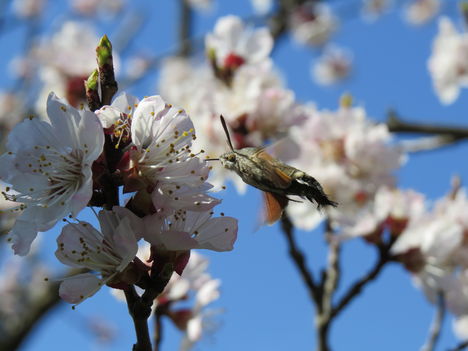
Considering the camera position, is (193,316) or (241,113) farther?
(241,113)

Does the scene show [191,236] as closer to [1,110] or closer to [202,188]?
[202,188]

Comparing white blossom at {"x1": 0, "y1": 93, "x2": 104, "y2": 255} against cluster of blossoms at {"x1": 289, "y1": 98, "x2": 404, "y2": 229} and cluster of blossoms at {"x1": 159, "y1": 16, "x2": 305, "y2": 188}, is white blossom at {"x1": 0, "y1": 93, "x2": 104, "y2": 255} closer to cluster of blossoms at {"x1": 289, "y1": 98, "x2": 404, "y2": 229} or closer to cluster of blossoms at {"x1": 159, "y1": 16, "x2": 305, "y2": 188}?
cluster of blossoms at {"x1": 159, "y1": 16, "x2": 305, "y2": 188}

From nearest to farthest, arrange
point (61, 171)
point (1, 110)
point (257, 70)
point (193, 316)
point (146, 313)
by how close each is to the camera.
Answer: point (146, 313) → point (61, 171) → point (193, 316) → point (257, 70) → point (1, 110)

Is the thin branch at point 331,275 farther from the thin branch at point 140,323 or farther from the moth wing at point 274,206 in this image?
the thin branch at point 140,323

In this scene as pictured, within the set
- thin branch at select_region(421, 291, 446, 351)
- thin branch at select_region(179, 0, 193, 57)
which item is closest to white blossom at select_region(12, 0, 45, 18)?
thin branch at select_region(179, 0, 193, 57)

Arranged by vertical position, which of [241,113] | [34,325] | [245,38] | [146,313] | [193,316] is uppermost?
[245,38]

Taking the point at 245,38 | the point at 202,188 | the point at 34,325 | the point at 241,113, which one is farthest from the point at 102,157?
the point at 34,325

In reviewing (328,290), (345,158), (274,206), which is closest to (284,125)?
(345,158)

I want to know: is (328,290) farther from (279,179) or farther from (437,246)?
(279,179)
